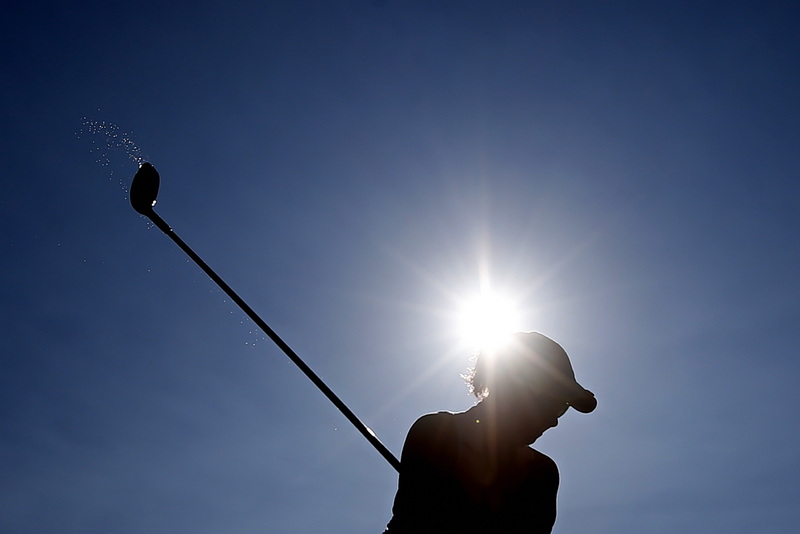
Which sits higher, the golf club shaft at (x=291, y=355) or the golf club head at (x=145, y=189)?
the golf club head at (x=145, y=189)

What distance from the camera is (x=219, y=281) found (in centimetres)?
489

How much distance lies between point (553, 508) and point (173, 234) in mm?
3421

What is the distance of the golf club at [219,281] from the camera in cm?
416

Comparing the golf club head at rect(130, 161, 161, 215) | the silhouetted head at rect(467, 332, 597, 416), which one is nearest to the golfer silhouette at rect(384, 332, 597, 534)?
the silhouetted head at rect(467, 332, 597, 416)

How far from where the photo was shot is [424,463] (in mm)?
3572

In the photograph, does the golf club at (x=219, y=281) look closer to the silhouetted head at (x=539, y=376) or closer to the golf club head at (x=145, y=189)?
the golf club head at (x=145, y=189)

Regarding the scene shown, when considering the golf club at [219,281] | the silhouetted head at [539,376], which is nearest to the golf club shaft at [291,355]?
the golf club at [219,281]

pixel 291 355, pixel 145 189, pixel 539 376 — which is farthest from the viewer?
pixel 145 189

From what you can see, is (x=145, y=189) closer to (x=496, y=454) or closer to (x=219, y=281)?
(x=219, y=281)

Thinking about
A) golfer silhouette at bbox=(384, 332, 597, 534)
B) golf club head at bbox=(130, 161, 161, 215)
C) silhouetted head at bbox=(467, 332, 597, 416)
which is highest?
golf club head at bbox=(130, 161, 161, 215)

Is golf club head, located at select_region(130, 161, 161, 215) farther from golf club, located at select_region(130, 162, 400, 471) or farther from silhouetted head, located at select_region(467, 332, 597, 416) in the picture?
silhouetted head, located at select_region(467, 332, 597, 416)

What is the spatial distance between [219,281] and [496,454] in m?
2.32

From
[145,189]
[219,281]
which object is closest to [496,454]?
[219,281]

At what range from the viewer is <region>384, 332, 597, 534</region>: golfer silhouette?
3518 mm
